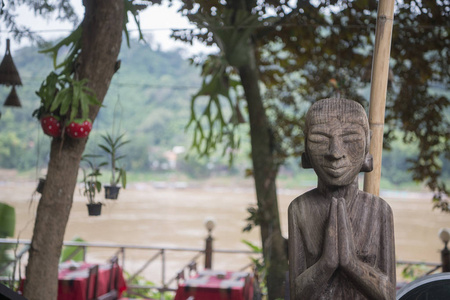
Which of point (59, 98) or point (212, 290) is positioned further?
point (212, 290)

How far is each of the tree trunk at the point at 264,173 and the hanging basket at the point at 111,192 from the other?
1668 mm

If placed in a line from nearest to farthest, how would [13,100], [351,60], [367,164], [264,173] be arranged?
[367,164]
[13,100]
[264,173]
[351,60]

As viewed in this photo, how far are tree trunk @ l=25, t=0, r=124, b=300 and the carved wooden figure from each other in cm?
152

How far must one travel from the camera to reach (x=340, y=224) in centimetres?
136

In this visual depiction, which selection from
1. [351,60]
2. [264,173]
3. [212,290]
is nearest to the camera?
[212,290]

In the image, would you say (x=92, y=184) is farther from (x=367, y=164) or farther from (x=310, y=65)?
(x=310, y=65)

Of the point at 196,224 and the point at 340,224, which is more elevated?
the point at 340,224

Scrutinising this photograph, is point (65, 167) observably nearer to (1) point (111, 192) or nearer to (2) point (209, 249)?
(1) point (111, 192)

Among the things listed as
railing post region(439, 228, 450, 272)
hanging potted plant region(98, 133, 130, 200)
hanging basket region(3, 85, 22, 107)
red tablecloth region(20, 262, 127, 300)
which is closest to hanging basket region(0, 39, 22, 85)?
hanging basket region(3, 85, 22, 107)

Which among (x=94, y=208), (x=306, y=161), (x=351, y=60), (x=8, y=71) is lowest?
(x=94, y=208)

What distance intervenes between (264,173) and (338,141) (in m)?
3.01

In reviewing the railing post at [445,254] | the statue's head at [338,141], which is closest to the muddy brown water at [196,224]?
the railing post at [445,254]

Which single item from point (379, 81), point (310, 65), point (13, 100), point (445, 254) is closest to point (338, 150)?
point (379, 81)

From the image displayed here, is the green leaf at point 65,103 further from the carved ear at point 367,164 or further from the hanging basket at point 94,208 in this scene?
the carved ear at point 367,164
